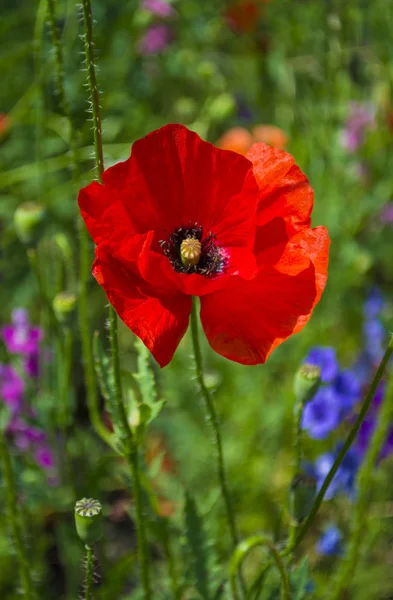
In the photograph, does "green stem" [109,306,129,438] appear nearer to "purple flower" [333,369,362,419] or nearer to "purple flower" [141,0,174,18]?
"purple flower" [333,369,362,419]

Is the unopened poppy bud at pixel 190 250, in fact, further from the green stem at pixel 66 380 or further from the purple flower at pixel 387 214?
the purple flower at pixel 387 214

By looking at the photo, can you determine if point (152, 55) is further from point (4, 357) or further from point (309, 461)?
point (4, 357)

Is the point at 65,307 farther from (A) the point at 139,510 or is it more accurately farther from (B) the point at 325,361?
(B) the point at 325,361

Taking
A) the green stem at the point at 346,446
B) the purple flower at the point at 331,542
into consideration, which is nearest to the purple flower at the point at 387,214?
the purple flower at the point at 331,542

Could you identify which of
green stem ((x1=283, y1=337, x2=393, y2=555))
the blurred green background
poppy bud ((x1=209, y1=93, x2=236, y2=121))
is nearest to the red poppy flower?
green stem ((x1=283, y1=337, x2=393, y2=555))

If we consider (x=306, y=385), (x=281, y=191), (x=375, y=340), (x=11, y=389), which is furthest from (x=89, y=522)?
(x=375, y=340)

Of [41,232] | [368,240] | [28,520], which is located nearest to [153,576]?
[28,520]
